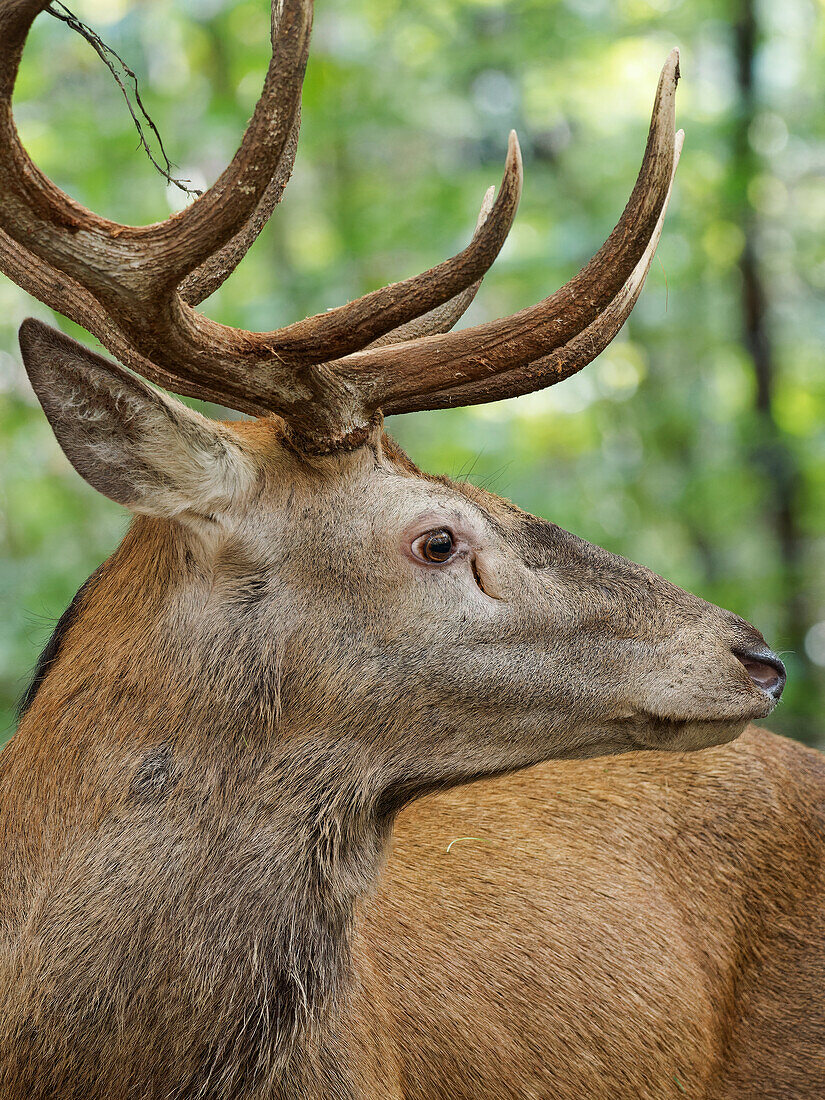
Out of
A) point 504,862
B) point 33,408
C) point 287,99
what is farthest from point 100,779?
point 33,408

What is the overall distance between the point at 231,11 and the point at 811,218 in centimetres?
584

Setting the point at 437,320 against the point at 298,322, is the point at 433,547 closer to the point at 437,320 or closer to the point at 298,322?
the point at 298,322

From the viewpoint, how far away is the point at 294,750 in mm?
2709

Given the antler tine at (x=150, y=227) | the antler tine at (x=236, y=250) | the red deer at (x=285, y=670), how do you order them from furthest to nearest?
the antler tine at (x=236, y=250) → the red deer at (x=285, y=670) → the antler tine at (x=150, y=227)

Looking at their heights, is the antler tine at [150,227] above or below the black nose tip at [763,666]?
above

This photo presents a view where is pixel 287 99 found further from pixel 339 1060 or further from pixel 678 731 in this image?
pixel 339 1060

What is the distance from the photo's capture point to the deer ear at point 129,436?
252 centimetres

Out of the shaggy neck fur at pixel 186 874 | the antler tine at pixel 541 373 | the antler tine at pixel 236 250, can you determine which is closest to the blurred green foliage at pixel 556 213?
the antler tine at pixel 236 250

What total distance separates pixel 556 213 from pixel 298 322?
791cm

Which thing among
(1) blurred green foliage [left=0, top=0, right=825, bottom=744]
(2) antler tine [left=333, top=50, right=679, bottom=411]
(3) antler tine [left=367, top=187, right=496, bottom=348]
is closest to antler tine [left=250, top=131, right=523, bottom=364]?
(2) antler tine [left=333, top=50, right=679, bottom=411]

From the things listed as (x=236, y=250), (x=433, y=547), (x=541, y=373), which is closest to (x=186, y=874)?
(x=433, y=547)

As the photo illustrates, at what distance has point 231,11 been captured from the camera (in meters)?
9.24

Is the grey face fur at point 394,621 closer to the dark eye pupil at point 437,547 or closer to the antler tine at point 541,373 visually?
the dark eye pupil at point 437,547

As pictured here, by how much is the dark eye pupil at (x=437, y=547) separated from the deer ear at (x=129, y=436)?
0.48m
